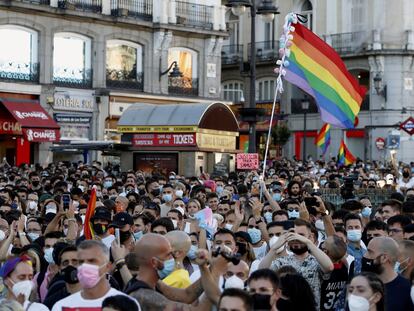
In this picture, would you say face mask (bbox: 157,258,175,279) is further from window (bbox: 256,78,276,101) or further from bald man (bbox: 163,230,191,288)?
window (bbox: 256,78,276,101)

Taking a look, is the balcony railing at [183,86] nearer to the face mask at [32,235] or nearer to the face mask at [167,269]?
the face mask at [32,235]

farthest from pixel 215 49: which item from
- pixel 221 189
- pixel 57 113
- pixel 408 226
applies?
pixel 408 226

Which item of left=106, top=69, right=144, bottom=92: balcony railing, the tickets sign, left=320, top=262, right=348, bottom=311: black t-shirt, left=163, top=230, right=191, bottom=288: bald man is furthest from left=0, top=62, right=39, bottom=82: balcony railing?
left=163, top=230, right=191, bottom=288: bald man

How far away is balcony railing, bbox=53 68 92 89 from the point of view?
37.6m

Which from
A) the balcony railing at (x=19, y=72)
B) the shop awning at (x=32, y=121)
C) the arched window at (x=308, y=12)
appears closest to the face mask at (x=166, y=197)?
the shop awning at (x=32, y=121)

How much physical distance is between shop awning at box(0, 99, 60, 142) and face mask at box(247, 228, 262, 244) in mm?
23113

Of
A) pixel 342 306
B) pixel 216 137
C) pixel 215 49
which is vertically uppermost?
pixel 215 49

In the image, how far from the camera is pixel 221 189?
2103 centimetres

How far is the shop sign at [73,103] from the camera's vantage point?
122ft

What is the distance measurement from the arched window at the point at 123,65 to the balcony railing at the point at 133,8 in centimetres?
111

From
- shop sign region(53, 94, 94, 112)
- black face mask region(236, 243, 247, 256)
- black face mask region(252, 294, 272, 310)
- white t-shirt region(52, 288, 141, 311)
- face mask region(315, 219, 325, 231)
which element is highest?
shop sign region(53, 94, 94, 112)

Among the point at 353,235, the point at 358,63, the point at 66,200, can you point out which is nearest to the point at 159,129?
the point at 66,200

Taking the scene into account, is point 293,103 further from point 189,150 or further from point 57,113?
point 189,150

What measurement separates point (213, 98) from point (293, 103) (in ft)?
41.3
